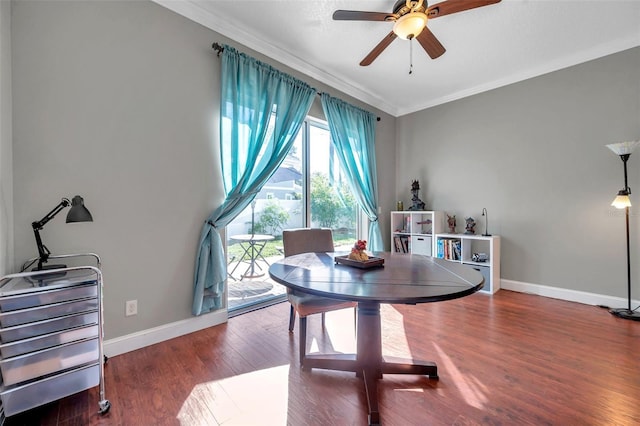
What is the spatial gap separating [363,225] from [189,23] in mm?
3202

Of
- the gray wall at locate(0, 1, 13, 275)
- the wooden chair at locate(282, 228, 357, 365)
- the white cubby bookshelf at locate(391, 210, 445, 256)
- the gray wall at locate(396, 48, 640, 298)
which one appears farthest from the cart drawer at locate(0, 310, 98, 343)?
the gray wall at locate(396, 48, 640, 298)

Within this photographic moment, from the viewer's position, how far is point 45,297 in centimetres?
132

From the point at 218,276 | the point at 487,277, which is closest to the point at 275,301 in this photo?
the point at 218,276

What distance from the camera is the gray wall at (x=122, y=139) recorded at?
1.68 meters

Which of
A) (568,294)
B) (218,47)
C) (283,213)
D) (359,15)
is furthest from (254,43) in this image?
(568,294)

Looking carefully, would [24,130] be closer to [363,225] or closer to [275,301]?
[275,301]

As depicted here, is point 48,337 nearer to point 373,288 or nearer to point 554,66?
point 373,288

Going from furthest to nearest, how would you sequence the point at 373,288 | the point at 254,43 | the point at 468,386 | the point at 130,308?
the point at 254,43, the point at 130,308, the point at 468,386, the point at 373,288

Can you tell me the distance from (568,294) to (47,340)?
15.0 feet

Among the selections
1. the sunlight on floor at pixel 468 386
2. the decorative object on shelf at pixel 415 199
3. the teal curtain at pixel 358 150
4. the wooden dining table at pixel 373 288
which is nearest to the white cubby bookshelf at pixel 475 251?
the decorative object on shelf at pixel 415 199

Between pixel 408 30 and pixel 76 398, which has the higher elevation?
pixel 408 30

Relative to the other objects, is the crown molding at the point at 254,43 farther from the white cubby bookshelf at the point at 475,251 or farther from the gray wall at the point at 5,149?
the white cubby bookshelf at the point at 475,251

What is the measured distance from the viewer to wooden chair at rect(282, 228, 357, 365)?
1860 millimetres

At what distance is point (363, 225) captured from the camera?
14.0 feet
